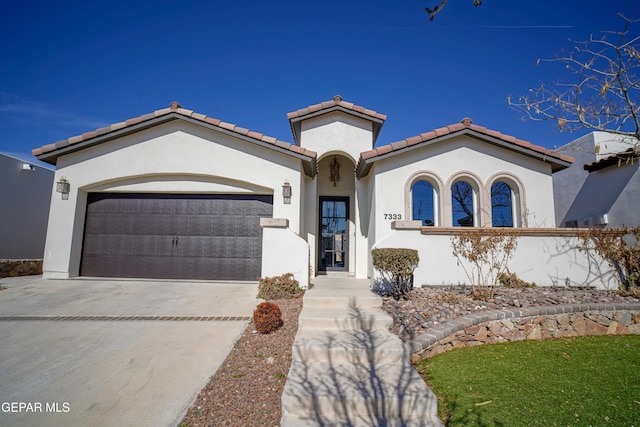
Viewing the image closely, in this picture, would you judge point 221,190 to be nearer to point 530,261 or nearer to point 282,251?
point 282,251

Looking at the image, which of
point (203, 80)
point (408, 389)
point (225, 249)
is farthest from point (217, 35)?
point (408, 389)

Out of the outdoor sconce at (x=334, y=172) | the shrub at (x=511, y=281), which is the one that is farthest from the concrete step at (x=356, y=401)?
the outdoor sconce at (x=334, y=172)

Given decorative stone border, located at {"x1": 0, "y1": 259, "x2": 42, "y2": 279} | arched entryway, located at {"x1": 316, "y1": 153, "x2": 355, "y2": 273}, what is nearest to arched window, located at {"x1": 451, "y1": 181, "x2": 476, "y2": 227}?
arched entryway, located at {"x1": 316, "y1": 153, "x2": 355, "y2": 273}

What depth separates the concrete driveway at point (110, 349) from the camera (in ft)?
11.3

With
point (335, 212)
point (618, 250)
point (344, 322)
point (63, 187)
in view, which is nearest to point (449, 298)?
point (344, 322)

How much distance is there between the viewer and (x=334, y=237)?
12.0 metres

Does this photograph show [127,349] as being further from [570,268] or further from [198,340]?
[570,268]

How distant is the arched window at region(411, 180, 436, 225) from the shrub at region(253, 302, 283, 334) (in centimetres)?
608

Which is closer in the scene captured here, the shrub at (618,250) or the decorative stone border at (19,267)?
the shrub at (618,250)

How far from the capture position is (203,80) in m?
12.8

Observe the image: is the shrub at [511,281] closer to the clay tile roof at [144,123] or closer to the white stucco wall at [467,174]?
the white stucco wall at [467,174]

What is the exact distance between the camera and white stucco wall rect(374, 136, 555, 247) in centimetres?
944

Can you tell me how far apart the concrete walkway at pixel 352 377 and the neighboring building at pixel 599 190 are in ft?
29.5

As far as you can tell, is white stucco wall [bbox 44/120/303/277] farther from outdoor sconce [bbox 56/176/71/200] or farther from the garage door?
the garage door
